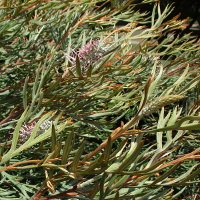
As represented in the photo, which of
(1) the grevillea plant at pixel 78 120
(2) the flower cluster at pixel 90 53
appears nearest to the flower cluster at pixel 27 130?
(1) the grevillea plant at pixel 78 120

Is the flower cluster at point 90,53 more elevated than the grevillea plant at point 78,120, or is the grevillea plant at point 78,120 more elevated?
the flower cluster at point 90,53

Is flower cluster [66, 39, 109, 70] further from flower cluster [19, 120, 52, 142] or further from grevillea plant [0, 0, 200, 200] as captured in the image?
flower cluster [19, 120, 52, 142]

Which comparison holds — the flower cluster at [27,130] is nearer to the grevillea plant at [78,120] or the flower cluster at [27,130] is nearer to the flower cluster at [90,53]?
the grevillea plant at [78,120]

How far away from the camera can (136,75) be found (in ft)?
3.86

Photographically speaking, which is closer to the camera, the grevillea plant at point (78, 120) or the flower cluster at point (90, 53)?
the grevillea plant at point (78, 120)

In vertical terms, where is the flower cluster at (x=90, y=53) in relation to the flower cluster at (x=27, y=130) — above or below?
above

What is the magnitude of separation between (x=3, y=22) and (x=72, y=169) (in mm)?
550

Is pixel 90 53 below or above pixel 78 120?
above

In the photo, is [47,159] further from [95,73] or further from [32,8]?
[32,8]

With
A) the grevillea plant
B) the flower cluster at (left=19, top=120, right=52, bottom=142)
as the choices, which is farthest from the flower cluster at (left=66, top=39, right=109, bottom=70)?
the flower cluster at (left=19, top=120, right=52, bottom=142)

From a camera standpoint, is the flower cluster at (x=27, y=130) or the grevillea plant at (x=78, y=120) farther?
the flower cluster at (x=27, y=130)

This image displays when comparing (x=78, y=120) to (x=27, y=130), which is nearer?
(x=27, y=130)

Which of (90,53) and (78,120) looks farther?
(78,120)

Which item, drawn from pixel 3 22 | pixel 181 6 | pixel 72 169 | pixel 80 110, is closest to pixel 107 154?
pixel 72 169
